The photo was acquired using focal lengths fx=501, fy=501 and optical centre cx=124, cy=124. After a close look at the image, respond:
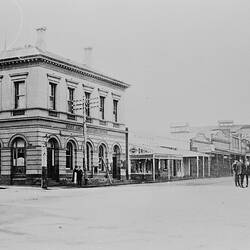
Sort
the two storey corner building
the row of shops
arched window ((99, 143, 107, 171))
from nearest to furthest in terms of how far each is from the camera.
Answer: the two storey corner building
arched window ((99, 143, 107, 171))
the row of shops

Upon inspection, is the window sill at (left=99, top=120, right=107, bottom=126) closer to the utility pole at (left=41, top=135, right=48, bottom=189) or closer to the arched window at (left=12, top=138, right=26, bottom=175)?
the arched window at (left=12, top=138, right=26, bottom=175)

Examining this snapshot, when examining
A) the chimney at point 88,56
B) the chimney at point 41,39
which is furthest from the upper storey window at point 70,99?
the chimney at point 88,56

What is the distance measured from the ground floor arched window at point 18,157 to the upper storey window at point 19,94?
2147 mm

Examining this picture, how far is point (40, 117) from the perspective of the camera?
3008 cm

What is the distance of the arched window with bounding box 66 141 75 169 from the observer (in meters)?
33.0

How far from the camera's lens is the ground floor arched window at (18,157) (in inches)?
1215

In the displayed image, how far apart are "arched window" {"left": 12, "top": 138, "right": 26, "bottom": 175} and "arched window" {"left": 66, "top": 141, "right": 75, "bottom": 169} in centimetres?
325

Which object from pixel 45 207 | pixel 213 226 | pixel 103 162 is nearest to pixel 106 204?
pixel 45 207

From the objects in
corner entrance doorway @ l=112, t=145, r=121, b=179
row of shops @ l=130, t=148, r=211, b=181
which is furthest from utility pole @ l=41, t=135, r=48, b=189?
row of shops @ l=130, t=148, r=211, b=181

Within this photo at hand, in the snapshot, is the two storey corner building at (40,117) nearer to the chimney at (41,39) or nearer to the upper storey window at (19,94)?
the upper storey window at (19,94)

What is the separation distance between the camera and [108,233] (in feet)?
30.5

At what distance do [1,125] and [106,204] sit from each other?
17487 millimetres

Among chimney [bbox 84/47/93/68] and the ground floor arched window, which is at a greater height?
chimney [bbox 84/47/93/68]

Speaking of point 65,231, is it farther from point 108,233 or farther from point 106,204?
point 106,204
